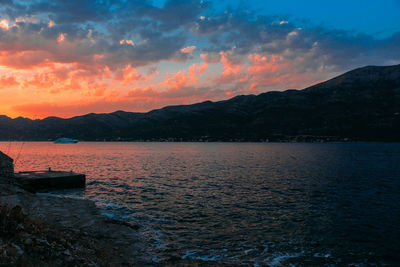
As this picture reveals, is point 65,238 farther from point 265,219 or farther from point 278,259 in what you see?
point 265,219

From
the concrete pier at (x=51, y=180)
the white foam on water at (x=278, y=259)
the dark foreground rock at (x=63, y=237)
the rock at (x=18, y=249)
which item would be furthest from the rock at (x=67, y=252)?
the concrete pier at (x=51, y=180)

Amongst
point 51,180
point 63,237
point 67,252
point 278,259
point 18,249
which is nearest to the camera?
point 18,249

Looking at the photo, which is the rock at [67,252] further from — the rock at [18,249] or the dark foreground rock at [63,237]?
the rock at [18,249]

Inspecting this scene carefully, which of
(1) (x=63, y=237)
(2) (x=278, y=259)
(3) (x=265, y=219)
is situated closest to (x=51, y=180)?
(1) (x=63, y=237)

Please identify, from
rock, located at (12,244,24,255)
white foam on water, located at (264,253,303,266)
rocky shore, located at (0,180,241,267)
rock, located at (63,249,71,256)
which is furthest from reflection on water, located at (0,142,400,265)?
rock, located at (12,244,24,255)

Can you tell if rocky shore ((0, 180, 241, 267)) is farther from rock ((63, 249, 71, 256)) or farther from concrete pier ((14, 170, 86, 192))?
concrete pier ((14, 170, 86, 192))

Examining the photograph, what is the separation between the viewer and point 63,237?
11.4 meters

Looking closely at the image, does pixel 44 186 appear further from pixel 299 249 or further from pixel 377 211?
pixel 377 211

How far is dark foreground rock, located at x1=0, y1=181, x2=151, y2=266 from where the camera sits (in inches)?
317

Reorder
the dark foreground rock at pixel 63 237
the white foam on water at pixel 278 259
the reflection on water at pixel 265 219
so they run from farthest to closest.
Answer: the reflection on water at pixel 265 219
the white foam on water at pixel 278 259
the dark foreground rock at pixel 63 237

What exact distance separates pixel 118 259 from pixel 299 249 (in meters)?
10.9

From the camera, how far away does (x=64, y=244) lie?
10.2 meters

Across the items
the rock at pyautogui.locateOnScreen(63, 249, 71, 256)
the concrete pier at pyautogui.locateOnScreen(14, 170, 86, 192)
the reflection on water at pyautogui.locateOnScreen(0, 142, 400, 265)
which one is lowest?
the reflection on water at pyautogui.locateOnScreen(0, 142, 400, 265)

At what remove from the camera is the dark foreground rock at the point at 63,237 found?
26.4ft
